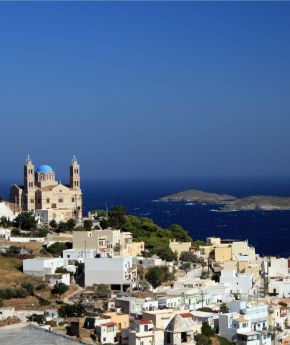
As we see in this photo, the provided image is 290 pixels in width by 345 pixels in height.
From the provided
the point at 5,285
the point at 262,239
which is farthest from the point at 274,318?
the point at 262,239

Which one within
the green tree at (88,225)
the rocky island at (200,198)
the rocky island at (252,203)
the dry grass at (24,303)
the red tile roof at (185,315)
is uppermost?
the rocky island at (200,198)

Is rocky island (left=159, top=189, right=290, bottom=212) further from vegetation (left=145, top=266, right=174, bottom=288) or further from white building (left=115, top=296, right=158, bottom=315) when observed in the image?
white building (left=115, top=296, right=158, bottom=315)

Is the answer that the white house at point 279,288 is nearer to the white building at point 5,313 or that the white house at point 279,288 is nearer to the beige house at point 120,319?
the beige house at point 120,319

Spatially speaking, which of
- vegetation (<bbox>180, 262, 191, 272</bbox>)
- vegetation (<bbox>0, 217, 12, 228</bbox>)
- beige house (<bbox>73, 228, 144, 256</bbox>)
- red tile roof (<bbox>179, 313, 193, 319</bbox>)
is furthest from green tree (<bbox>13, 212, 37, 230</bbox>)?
red tile roof (<bbox>179, 313, 193, 319</bbox>)

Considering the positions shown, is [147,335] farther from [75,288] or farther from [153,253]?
[153,253]

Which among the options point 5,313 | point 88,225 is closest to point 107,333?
point 5,313

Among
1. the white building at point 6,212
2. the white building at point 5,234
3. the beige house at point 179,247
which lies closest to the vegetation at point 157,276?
the beige house at point 179,247
